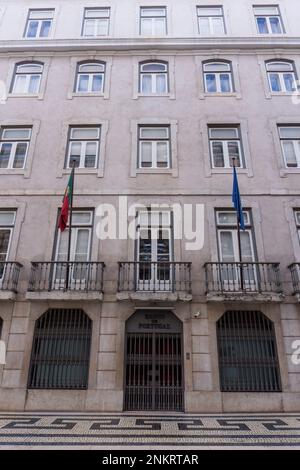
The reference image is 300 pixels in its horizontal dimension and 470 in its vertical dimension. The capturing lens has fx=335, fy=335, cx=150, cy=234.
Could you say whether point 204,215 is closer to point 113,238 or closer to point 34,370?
point 113,238

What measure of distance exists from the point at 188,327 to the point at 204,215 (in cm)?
339

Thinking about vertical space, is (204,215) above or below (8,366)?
above

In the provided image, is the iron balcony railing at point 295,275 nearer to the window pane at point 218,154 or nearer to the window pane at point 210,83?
the window pane at point 218,154

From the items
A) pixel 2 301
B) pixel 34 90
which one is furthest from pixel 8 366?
pixel 34 90

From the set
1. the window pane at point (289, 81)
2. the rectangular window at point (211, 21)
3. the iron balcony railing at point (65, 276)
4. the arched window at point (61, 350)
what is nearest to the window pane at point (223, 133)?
the window pane at point (289, 81)

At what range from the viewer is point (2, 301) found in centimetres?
927

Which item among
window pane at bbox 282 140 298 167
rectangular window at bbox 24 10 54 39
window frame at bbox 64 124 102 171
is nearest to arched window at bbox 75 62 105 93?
window frame at bbox 64 124 102 171

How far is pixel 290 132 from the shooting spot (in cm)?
1147

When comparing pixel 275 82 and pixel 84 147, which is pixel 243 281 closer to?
pixel 84 147

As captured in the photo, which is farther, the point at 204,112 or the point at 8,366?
the point at 204,112

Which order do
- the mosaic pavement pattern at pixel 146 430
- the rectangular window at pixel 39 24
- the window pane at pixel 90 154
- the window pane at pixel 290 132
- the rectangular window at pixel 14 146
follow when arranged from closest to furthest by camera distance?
the mosaic pavement pattern at pixel 146 430 < the window pane at pixel 90 154 < the rectangular window at pixel 14 146 < the window pane at pixel 290 132 < the rectangular window at pixel 39 24

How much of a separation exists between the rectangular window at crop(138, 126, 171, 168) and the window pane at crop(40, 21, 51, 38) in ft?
20.6

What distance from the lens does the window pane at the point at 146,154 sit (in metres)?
11.2

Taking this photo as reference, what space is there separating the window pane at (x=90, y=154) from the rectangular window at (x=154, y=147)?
5.04 feet
